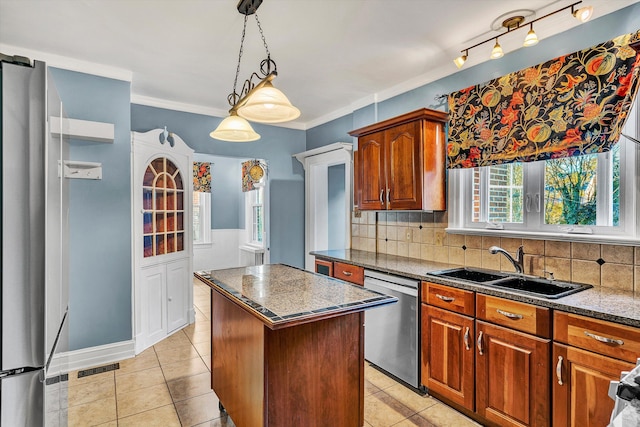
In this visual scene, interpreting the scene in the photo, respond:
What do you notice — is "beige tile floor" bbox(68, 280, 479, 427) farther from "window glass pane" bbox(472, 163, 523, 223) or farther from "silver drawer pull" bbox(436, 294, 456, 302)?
"window glass pane" bbox(472, 163, 523, 223)

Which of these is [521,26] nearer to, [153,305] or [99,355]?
[153,305]

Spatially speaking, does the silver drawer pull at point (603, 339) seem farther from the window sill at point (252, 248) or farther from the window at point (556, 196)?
the window sill at point (252, 248)

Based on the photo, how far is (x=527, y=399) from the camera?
194 cm

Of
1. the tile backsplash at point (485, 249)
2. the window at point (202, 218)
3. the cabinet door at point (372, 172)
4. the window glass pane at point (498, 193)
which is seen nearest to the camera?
the tile backsplash at point (485, 249)

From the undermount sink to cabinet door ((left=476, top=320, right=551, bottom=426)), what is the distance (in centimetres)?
28

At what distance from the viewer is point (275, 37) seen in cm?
259

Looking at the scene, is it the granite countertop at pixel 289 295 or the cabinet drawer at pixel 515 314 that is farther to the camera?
the cabinet drawer at pixel 515 314

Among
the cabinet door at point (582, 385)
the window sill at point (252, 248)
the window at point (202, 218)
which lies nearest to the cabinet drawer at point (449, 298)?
the cabinet door at point (582, 385)

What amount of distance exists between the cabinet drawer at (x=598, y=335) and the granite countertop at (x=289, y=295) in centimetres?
90

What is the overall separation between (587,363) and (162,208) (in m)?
3.86

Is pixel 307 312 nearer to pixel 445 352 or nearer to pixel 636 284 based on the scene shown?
pixel 445 352

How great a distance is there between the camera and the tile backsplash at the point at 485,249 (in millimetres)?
2094

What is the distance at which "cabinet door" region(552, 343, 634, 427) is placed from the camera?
64.2 inches

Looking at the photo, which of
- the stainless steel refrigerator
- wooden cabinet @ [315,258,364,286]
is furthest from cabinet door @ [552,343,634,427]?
the stainless steel refrigerator
